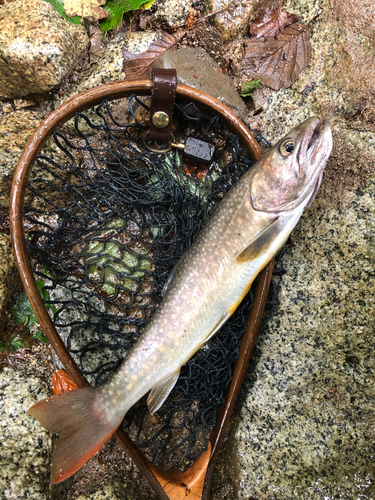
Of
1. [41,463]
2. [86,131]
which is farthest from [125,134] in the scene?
[41,463]

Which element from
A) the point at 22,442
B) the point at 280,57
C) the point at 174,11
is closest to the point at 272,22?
the point at 280,57

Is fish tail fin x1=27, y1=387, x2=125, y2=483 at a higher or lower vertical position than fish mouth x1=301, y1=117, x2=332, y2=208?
lower

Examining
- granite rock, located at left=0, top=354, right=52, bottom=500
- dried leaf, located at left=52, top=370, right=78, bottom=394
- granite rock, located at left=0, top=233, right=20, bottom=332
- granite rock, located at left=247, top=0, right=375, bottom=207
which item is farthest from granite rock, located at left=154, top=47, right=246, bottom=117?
granite rock, located at left=0, top=354, right=52, bottom=500

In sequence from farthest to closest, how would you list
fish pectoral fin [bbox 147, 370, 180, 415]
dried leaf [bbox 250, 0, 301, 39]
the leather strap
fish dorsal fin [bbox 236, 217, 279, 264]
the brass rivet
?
dried leaf [bbox 250, 0, 301, 39]
the brass rivet
the leather strap
fish pectoral fin [bbox 147, 370, 180, 415]
fish dorsal fin [bbox 236, 217, 279, 264]

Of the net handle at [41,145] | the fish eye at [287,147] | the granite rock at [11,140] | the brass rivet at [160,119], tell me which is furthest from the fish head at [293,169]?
the granite rock at [11,140]

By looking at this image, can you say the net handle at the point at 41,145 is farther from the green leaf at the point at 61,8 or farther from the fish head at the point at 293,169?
the green leaf at the point at 61,8

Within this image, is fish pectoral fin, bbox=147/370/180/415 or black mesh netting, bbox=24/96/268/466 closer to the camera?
fish pectoral fin, bbox=147/370/180/415

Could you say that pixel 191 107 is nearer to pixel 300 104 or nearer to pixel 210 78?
pixel 210 78

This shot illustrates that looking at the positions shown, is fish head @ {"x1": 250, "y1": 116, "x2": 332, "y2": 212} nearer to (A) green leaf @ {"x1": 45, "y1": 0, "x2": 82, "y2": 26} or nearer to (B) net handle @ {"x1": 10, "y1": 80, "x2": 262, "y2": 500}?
(B) net handle @ {"x1": 10, "y1": 80, "x2": 262, "y2": 500}
